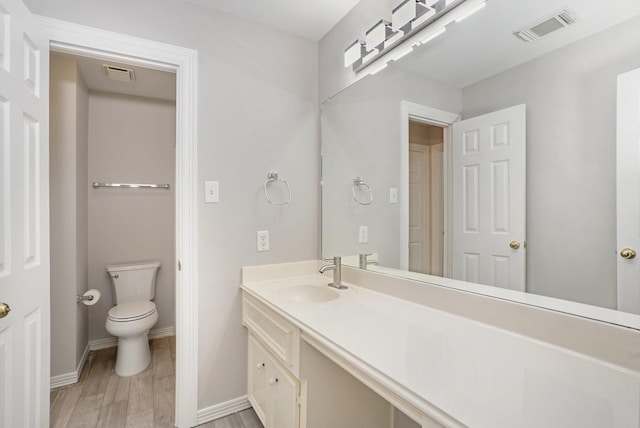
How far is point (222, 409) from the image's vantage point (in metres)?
1.79

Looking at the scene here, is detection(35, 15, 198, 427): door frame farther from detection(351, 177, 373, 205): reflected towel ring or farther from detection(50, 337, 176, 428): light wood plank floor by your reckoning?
detection(351, 177, 373, 205): reflected towel ring

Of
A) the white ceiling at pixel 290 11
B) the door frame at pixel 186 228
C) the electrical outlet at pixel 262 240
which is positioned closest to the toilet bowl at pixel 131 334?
the door frame at pixel 186 228

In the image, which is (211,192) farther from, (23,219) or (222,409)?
(222,409)

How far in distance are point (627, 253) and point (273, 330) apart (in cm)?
128

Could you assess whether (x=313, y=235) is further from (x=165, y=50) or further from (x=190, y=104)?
(x=165, y=50)

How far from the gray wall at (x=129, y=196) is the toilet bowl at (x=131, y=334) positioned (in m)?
0.56

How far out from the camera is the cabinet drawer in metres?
1.25

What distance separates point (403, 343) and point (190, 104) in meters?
1.57

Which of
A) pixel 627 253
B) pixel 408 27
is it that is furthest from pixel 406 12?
pixel 627 253

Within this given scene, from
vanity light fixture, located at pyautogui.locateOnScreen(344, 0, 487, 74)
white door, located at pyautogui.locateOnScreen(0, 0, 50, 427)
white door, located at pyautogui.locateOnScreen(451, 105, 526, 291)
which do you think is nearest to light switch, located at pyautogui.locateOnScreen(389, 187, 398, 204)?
white door, located at pyautogui.locateOnScreen(451, 105, 526, 291)

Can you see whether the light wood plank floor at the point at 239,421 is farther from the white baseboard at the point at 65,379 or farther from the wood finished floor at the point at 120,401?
the white baseboard at the point at 65,379

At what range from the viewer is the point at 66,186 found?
2201mm

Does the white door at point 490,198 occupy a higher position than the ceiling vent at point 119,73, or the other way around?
the ceiling vent at point 119,73

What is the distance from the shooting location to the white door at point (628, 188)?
823mm
